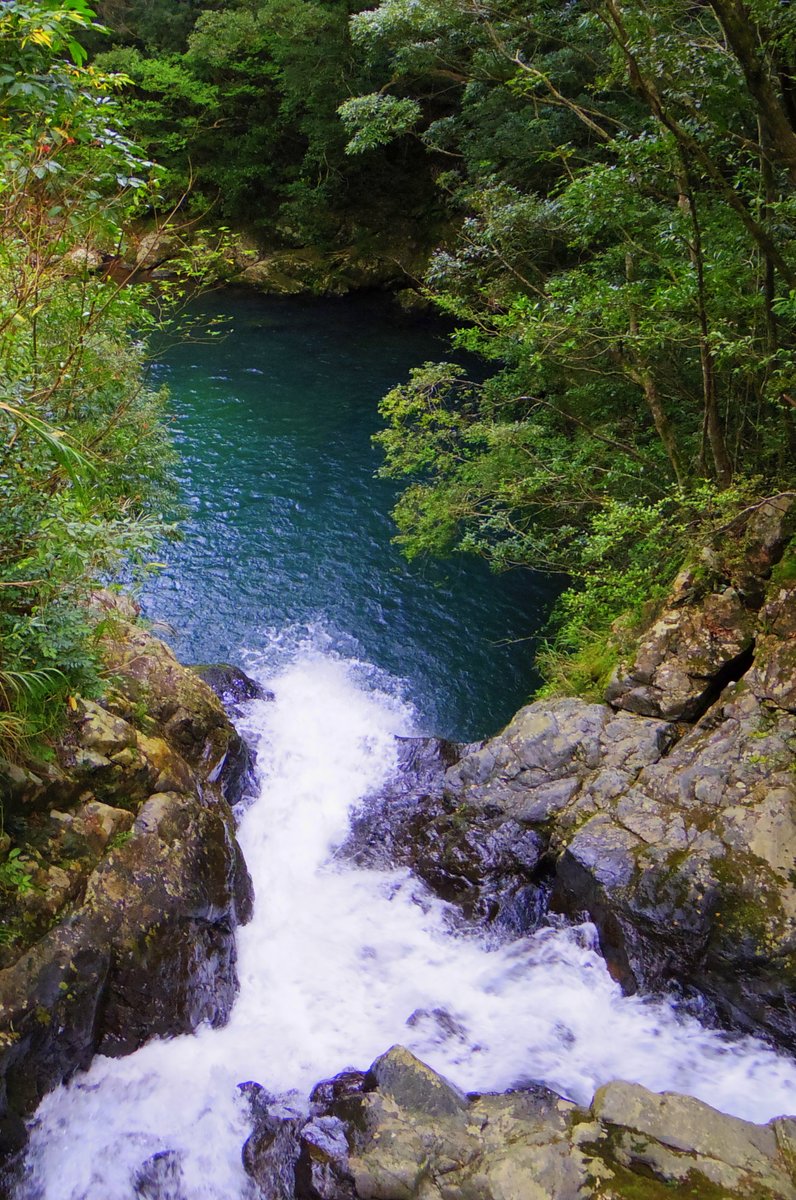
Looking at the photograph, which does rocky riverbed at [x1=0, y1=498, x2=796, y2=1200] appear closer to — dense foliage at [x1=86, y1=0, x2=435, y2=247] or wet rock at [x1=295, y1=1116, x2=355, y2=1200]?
wet rock at [x1=295, y1=1116, x2=355, y2=1200]

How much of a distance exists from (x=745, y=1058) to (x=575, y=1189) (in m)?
2.47

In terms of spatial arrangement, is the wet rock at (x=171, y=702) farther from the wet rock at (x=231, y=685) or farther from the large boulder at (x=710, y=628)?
the large boulder at (x=710, y=628)

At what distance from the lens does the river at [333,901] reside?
250 inches

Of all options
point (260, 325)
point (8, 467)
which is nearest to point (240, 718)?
point (8, 467)

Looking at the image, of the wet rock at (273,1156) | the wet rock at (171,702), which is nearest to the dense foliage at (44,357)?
the wet rock at (171,702)

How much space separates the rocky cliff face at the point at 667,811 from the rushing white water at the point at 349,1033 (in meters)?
0.41

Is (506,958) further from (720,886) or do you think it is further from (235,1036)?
(235,1036)

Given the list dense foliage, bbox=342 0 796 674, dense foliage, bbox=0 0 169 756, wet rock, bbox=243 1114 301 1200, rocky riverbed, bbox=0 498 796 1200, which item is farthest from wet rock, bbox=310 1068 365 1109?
dense foliage, bbox=342 0 796 674

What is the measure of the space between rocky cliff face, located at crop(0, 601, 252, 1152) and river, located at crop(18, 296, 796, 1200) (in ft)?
1.21

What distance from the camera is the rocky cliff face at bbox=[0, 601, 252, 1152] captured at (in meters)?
5.86

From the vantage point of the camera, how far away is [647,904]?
295 inches

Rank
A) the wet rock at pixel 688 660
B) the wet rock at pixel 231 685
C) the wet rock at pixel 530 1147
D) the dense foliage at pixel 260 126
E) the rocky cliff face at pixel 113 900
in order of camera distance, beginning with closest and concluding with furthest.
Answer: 1. the wet rock at pixel 530 1147
2. the rocky cliff face at pixel 113 900
3. the wet rock at pixel 688 660
4. the wet rock at pixel 231 685
5. the dense foliage at pixel 260 126

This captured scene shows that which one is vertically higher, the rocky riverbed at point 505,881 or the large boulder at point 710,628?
the large boulder at point 710,628

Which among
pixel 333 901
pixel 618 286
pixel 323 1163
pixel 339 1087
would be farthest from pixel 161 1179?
pixel 618 286
